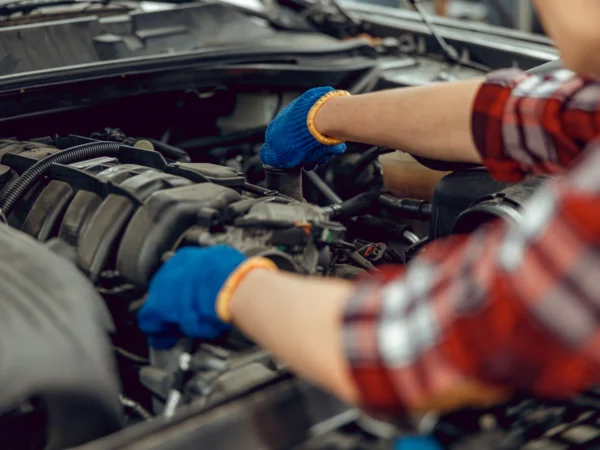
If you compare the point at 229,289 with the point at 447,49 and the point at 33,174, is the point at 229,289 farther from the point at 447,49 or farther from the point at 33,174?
the point at 447,49

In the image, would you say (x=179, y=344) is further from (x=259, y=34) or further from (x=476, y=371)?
(x=259, y=34)

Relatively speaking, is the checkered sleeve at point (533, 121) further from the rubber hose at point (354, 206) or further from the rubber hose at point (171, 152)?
the rubber hose at point (171, 152)

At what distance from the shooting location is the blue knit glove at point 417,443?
0.83 m

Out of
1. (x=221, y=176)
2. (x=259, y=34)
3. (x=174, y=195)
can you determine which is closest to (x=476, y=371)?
(x=174, y=195)

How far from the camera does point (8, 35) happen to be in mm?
1877

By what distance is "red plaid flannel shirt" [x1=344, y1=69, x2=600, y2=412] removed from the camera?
0.67 m

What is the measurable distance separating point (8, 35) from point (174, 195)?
88cm

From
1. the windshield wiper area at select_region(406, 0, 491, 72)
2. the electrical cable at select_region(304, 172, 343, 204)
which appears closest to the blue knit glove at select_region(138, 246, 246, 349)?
the electrical cable at select_region(304, 172, 343, 204)

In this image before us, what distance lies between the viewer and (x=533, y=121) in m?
1.15

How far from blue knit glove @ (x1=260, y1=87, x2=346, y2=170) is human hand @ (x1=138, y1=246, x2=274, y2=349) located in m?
0.57

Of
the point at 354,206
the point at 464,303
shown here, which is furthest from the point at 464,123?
the point at 464,303

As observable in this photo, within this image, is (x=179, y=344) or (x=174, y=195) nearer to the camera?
(x=179, y=344)

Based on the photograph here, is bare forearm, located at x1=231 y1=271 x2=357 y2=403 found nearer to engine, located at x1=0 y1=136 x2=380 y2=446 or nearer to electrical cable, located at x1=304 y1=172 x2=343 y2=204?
engine, located at x1=0 y1=136 x2=380 y2=446

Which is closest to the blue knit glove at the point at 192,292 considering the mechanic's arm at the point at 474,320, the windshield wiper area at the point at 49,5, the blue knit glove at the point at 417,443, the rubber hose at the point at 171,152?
the mechanic's arm at the point at 474,320
